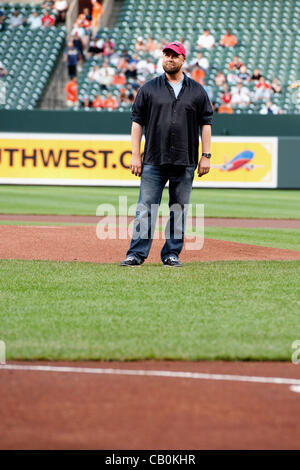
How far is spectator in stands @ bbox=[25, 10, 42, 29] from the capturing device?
29.1m

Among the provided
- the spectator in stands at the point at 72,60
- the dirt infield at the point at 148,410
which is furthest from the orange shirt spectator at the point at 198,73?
the dirt infield at the point at 148,410

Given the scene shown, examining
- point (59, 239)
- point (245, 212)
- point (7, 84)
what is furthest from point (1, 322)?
point (7, 84)

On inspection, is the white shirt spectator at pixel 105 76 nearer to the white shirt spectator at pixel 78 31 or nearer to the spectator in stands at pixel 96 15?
the white shirt spectator at pixel 78 31

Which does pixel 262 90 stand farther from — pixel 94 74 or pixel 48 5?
pixel 48 5

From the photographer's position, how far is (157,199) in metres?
8.09

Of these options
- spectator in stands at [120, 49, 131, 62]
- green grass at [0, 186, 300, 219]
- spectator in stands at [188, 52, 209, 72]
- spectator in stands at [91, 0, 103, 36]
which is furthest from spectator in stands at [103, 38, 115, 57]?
green grass at [0, 186, 300, 219]

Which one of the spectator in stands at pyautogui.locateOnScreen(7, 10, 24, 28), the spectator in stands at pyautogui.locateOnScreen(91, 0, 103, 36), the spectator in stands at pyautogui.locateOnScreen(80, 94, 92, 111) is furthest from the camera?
the spectator in stands at pyautogui.locateOnScreen(7, 10, 24, 28)

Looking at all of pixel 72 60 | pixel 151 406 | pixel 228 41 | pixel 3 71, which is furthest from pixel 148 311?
pixel 228 41

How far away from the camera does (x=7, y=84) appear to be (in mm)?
26828

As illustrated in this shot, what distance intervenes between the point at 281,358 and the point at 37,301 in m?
2.29

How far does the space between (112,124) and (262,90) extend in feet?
15.6

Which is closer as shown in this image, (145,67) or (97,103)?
(97,103)

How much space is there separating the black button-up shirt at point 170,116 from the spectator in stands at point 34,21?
22233 millimetres

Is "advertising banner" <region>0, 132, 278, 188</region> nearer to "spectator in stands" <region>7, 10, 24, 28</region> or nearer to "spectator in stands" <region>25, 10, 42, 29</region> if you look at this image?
"spectator in stands" <region>25, 10, 42, 29</region>
